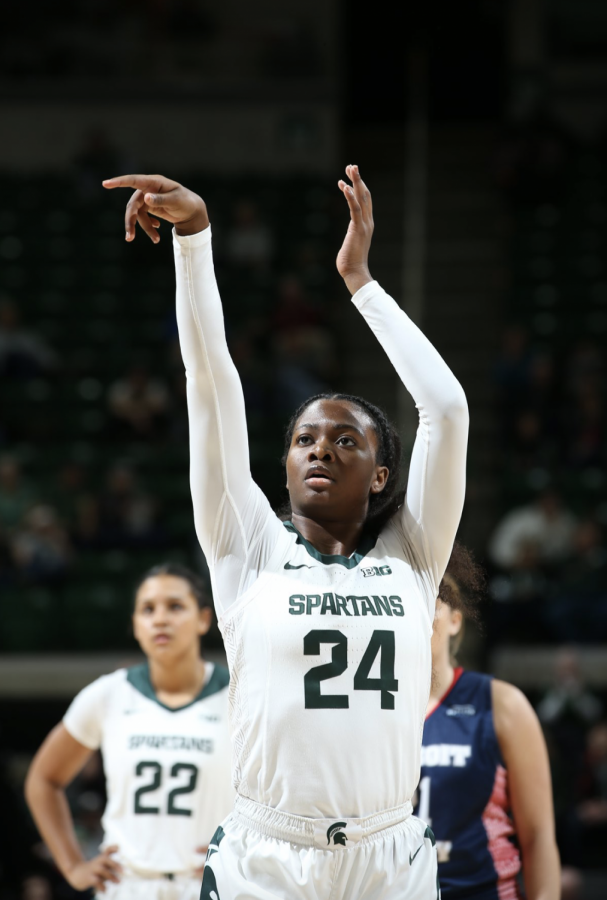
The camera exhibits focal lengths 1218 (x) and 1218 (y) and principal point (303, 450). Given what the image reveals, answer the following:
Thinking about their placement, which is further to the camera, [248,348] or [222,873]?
[248,348]

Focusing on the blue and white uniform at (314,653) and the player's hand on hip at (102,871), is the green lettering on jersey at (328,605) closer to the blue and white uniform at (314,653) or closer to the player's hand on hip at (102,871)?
the blue and white uniform at (314,653)

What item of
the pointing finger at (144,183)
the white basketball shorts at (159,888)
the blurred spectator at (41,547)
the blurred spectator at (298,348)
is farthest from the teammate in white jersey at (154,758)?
the blurred spectator at (298,348)

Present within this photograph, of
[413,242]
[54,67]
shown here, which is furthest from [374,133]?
[54,67]

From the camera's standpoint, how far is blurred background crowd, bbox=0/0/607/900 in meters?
7.80

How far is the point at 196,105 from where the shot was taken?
1388 cm

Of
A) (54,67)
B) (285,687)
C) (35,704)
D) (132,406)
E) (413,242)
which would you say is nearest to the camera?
(285,687)

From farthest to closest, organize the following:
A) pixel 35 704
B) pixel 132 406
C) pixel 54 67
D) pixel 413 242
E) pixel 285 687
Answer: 1. pixel 54 67
2. pixel 413 242
3. pixel 132 406
4. pixel 35 704
5. pixel 285 687

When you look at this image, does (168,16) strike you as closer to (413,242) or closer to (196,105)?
(196,105)

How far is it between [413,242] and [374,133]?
6.85 ft

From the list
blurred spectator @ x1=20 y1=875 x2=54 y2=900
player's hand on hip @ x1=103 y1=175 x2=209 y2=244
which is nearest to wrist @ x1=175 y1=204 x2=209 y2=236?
player's hand on hip @ x1=103 y1=175 x2=209 y2=244

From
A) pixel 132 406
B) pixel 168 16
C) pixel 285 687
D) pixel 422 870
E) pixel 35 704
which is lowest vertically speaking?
pixel 35 704

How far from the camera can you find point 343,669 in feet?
8.51

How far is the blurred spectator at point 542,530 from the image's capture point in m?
8.64

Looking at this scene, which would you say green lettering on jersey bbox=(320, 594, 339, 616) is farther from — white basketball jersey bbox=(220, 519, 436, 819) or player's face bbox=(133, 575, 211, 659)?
player's face bbox=(133, 575, 211, 659)
